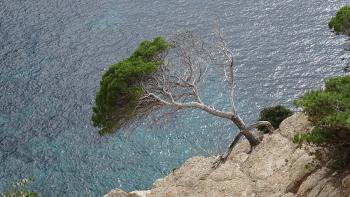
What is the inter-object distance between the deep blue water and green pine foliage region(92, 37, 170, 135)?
1045cm

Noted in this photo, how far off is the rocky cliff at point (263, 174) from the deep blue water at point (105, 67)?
31.4 ft

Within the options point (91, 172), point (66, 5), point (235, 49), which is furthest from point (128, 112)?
point (66, 5)

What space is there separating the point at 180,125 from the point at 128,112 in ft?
78.6

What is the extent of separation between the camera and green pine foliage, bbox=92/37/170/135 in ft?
118

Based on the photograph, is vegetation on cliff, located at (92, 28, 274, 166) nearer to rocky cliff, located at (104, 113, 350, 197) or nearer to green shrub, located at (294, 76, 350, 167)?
rocky cliff, located at (104, 113, 350, 197)

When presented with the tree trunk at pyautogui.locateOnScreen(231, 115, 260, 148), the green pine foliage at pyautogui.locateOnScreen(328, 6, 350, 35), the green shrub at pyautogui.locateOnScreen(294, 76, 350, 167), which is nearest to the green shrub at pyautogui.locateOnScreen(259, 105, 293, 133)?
the tree trunk at pyautogui.locateOnScreen(231, 115, 260, 148)

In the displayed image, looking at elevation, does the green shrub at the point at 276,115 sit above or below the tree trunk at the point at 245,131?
below

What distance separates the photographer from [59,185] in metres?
55.0

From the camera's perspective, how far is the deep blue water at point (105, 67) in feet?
186

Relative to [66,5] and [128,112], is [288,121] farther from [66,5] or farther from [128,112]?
[66,5]

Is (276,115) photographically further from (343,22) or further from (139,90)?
(139,90)

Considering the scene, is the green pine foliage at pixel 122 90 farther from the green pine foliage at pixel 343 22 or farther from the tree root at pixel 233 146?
the green pine foliage at pixel 343 22

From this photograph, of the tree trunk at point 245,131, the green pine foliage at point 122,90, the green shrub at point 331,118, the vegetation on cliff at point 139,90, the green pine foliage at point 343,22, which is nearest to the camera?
the green shrub at point 331,118

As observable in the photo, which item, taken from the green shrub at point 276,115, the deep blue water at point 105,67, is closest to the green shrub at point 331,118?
the green shrub at point 276,115
